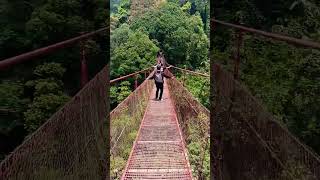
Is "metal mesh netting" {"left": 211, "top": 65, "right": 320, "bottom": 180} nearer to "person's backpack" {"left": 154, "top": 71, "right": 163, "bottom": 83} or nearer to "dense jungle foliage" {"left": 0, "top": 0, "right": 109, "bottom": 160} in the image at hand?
"dense jungle foliage" {"left": 0, "top": 0, "right": 109, "bottom": 160}

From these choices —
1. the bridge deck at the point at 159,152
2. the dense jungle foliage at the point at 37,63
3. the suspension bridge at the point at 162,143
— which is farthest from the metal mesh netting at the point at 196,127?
the dense jungle foliage at the point at 37,63

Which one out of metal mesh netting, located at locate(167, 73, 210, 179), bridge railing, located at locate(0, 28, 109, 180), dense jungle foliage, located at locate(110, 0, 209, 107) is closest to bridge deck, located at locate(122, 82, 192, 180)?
metal mesh netting, located at locate(167, 73, 210, 179)

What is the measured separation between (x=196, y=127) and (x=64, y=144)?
155 inches

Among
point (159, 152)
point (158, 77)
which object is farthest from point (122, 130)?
point (158, 77)

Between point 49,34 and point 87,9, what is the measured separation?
7.14 feet

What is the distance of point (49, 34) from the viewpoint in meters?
6.73

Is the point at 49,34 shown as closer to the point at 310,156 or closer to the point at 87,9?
the point at 87,9

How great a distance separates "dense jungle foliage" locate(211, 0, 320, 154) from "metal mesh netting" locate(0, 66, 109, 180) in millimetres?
1752

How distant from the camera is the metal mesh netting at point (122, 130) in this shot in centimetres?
553

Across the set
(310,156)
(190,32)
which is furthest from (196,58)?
(310,156)

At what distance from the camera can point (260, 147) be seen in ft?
7.05

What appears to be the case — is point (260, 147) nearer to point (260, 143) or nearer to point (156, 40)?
point (260, 143)

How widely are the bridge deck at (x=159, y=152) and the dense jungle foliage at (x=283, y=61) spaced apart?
108cm

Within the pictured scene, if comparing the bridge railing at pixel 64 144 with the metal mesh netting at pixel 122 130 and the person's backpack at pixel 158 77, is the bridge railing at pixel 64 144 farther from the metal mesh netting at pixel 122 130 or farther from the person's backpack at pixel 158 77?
the person's backpack at pixel 158 77
